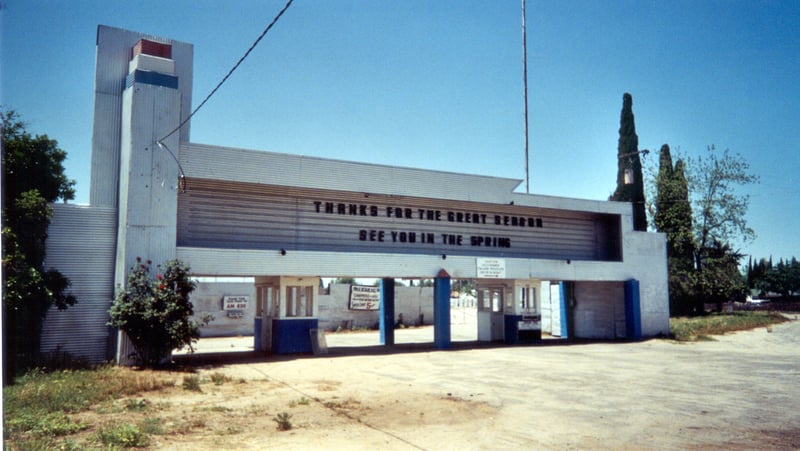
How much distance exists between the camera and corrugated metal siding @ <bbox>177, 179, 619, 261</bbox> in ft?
67.8

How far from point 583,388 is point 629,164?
41.4 metres

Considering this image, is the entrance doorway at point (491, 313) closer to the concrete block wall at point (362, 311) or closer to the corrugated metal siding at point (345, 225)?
the corrugated metal siding at point (345, 225)

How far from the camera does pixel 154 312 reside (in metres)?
17.0

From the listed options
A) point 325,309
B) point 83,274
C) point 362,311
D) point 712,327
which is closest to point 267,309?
point 83,274

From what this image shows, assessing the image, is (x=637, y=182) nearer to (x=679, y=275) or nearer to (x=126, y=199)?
(x=679, y=275)

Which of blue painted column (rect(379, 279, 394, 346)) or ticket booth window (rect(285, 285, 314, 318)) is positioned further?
blue painted column (rect(379, 279, 394, 346))

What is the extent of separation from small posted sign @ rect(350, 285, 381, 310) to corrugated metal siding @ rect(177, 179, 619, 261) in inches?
585

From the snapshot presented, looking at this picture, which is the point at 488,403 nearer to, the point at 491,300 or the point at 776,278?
the point at 491,300

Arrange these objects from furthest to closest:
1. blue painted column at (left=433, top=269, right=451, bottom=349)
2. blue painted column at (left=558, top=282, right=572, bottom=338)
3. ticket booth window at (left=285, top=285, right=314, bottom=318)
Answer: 1. blue painted column at (left=558, top=282, right=572, bottom=338)
2. blue painted column at (left=433, top=269, right=451, bottom=349)
3. ticket booth window at (left=285, top=285, right=314, bottom=318)

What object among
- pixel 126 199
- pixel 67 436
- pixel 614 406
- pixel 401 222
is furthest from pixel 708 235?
pixel 67 436

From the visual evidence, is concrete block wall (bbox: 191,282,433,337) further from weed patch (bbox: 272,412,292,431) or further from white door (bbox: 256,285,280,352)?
weed patch (bbox: 272,412,292,431)

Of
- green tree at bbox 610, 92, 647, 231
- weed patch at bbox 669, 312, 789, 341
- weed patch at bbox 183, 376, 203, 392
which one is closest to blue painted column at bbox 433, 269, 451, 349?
weed patch at bbox 183, 376, 203, 392

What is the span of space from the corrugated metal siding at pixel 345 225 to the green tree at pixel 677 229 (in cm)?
2070

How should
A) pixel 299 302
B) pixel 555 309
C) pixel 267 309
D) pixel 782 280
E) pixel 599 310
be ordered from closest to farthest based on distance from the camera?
pixel 299 302, pixel 267 309, pixel 599 310, pixel 555 309, pixel 782 280
